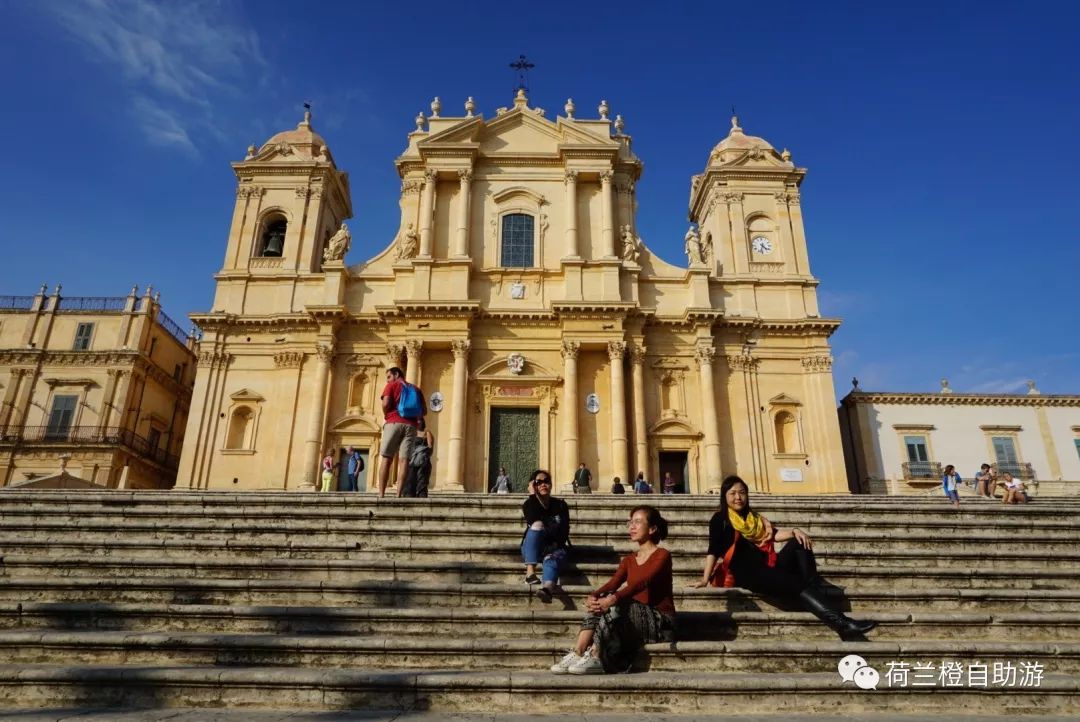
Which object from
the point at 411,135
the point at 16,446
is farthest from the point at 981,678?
the point at 16,446

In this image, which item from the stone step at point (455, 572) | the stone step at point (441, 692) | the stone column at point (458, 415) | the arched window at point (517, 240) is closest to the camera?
the stone step at point (441, 692)

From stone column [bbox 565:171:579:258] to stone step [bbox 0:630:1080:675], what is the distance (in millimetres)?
19023

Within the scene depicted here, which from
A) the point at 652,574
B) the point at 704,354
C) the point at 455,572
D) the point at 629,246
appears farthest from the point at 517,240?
the point at 652,574

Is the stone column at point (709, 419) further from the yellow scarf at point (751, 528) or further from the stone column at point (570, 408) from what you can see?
the yellow scarf at point (751, 528)

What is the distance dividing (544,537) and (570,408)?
15133 mm

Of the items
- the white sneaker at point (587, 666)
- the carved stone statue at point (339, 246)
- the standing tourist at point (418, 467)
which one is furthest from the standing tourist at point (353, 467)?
the white sneaker at point (587, 666)

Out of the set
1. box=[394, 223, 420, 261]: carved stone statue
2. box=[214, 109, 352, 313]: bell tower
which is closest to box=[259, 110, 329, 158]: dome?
box=[214, 109, 352, 313]: bell tower

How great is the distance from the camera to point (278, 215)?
2680 centimetres

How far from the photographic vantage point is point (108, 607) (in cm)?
621

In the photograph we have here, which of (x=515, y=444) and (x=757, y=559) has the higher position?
(x=515, y=444)

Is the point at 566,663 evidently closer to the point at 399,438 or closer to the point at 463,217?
the point at 399,438

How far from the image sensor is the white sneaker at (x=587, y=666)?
5102 mm

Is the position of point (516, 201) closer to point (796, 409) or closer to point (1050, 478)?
point (796, 409)

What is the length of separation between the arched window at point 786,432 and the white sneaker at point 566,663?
19.4 metres
